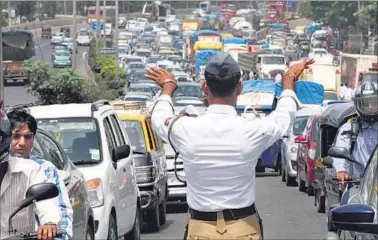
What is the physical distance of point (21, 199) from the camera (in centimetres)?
665

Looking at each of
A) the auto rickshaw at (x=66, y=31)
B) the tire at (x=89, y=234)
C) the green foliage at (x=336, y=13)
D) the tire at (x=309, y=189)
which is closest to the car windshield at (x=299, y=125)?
the tire at (x=309, y=189)

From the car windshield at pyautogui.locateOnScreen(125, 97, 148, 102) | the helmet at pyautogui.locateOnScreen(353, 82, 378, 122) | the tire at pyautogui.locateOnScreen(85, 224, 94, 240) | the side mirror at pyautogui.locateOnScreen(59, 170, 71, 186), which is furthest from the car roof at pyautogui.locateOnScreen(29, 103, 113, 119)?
the car windshield at pyautogui.locateOnScreen(125, 97, 148, 102)

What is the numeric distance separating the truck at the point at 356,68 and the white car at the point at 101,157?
39.5m

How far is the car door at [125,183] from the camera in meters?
13.4

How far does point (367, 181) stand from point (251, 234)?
1532mm

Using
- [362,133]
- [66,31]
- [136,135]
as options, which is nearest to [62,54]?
[66,31]

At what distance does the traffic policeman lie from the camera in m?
6.33

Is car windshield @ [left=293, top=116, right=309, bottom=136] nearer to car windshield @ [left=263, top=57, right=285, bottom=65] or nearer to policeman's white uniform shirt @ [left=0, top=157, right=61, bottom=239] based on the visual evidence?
policeman's white uniform shirt @ [left=0, top=157, right=61, bottom=239]

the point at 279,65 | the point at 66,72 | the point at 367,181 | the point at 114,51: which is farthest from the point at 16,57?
the point at 367,181

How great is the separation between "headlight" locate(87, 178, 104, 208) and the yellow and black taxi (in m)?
3.70

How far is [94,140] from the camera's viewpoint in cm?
1317

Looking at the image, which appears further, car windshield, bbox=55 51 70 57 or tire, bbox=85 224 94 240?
car windshield, bbox=55 51 70 57

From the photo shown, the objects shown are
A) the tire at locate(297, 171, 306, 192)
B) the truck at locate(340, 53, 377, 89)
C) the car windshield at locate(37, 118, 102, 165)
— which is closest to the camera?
the car windshield at locate(37, 118, 102, 165)

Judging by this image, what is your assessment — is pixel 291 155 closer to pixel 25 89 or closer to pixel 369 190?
pixel 369 190
